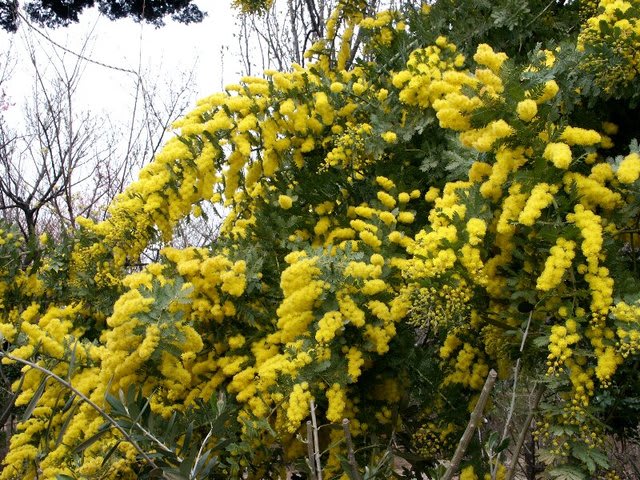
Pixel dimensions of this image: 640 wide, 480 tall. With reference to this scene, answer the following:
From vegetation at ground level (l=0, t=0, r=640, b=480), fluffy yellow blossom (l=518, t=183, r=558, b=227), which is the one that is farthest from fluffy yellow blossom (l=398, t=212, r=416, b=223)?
fluffy yellow blossom (l=518, t=183, r=558, b=227)

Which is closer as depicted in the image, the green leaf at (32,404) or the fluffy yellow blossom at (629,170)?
the green leaf at (32,404)

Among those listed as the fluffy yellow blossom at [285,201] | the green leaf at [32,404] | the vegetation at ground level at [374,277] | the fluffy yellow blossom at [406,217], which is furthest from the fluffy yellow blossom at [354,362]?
the green leaf at [32,404]

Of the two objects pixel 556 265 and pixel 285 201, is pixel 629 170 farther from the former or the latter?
pixel 285 201

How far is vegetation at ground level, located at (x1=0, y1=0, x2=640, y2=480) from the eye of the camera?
223 cm

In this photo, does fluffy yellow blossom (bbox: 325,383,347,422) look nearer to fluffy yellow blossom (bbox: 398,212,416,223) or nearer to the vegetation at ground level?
the vegetation at ground level

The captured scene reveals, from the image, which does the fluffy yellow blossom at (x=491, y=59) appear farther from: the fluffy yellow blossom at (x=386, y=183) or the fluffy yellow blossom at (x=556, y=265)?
the fluffy yellow blossom at (x=386, y=183)

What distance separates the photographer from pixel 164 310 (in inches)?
101

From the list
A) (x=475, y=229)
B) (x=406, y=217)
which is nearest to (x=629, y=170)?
(x=475, y=229)

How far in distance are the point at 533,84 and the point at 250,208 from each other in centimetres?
195

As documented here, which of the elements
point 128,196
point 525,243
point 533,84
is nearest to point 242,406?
point 128,196

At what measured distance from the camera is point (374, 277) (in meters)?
2.67

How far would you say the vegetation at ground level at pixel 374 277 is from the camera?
7.33 ft

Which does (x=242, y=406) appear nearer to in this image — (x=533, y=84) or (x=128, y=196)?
(x=128, y=196)

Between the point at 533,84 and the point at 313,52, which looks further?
the point at 313,52
